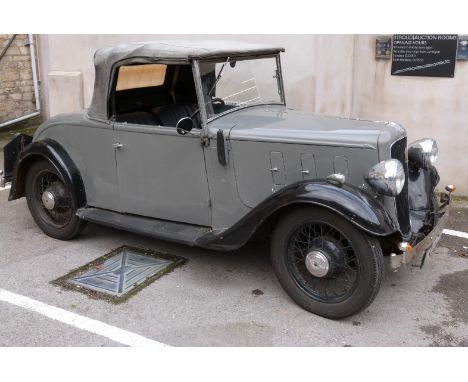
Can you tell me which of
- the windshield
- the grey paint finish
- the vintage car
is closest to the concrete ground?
the vintage car

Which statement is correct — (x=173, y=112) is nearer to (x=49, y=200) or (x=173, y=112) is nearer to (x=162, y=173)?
(x=162, y=173)

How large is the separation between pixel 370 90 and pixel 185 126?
3441 millimetres

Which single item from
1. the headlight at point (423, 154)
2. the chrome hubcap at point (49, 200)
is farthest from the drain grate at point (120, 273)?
the headlight at point (423, 154)

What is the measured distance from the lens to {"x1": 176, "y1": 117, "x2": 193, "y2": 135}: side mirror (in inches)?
157

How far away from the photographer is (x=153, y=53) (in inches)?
163

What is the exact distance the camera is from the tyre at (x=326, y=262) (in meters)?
3.39

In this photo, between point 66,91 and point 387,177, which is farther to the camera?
point 66,91

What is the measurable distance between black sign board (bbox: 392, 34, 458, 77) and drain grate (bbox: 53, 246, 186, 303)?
3.73 m

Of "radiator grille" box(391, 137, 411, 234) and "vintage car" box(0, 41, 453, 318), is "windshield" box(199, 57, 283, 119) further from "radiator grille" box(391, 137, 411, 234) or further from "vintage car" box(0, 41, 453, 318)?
"radiator grille" box(391, 137, 411, 234)

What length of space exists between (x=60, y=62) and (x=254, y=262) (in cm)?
555

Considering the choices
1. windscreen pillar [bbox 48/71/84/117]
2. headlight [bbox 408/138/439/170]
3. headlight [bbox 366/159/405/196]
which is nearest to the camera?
headlight [bbox 366/159/405/196]

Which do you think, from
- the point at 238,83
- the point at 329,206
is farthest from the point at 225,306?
the point at 238,83

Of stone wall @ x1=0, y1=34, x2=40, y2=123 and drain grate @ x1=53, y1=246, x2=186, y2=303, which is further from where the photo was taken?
stone wall @ x1=0, y1=34, x2=40, y2=123

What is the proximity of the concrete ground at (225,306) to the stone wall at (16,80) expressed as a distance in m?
5.51
